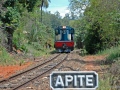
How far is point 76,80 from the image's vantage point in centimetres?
252

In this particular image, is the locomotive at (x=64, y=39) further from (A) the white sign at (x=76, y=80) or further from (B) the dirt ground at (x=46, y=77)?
(A) the white sign at (x=76, y=80)

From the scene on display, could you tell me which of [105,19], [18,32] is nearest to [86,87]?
[105,19]

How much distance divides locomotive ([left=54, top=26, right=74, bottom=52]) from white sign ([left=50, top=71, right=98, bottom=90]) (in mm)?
39214

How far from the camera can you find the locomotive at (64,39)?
41969 mm

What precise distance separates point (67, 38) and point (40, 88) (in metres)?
31.3

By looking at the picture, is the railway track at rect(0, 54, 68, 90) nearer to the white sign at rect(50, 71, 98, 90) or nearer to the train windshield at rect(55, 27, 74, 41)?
the white sign at rect(50, 71, 98, 90)

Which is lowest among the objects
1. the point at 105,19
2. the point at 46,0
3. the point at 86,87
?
the point at 86,87

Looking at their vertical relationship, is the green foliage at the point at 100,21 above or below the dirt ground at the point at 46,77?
above

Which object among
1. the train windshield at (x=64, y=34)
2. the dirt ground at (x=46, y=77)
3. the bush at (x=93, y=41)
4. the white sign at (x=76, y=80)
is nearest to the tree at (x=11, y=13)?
the dirt ground at (x=46, y=77)

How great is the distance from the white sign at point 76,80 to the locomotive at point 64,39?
129ft

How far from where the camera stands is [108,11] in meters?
19.5

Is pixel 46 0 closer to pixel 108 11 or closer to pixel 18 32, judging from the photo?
pixel 18 32

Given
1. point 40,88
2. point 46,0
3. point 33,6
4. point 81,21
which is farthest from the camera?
point 46,0

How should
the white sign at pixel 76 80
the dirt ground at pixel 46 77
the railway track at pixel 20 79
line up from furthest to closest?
the dirt ground at pixel 46 77 → the railway track at pixel 20 79 → the white sign at pixel 76 80
